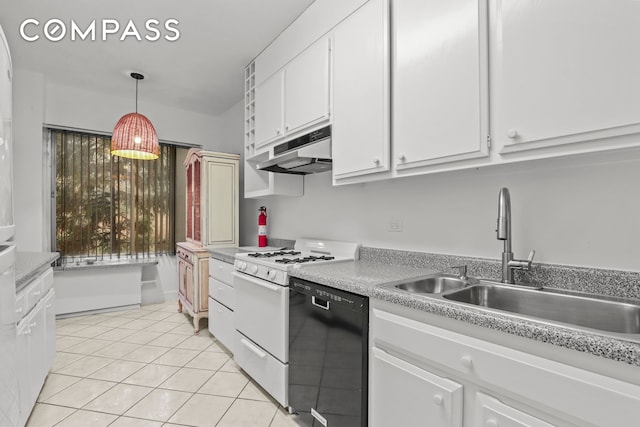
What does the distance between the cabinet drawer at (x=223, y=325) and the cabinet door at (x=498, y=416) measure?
6.28ft

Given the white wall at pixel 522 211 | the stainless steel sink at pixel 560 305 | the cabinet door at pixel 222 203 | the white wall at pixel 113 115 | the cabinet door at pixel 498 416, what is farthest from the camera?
the white wall at pixel 113 115

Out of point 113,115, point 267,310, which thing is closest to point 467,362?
point 267,310

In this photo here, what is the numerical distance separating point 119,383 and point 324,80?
2.52 m

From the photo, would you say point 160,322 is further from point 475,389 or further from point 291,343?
point 475,389

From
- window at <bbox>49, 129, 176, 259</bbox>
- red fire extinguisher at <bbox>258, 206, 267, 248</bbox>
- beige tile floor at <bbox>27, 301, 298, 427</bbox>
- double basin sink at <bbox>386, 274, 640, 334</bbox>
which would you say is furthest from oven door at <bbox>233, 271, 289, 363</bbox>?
window at <bbox>49, 129, 176, 259</bbox>

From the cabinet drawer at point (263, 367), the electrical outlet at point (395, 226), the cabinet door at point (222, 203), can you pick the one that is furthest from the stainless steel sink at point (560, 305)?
the cabinet door at point (222, 203)

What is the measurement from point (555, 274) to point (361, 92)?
4.23ft

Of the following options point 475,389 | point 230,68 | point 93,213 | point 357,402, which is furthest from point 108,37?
point 475,389

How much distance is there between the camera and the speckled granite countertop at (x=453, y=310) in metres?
0.77

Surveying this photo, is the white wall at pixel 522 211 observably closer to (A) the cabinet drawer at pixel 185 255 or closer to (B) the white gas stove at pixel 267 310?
(B) the white gas stove at pixel 267 310

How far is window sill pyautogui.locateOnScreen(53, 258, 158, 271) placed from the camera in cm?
364

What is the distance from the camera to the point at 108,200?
399 cm

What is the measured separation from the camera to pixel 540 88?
1146 mm

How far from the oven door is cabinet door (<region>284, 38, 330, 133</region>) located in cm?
114
